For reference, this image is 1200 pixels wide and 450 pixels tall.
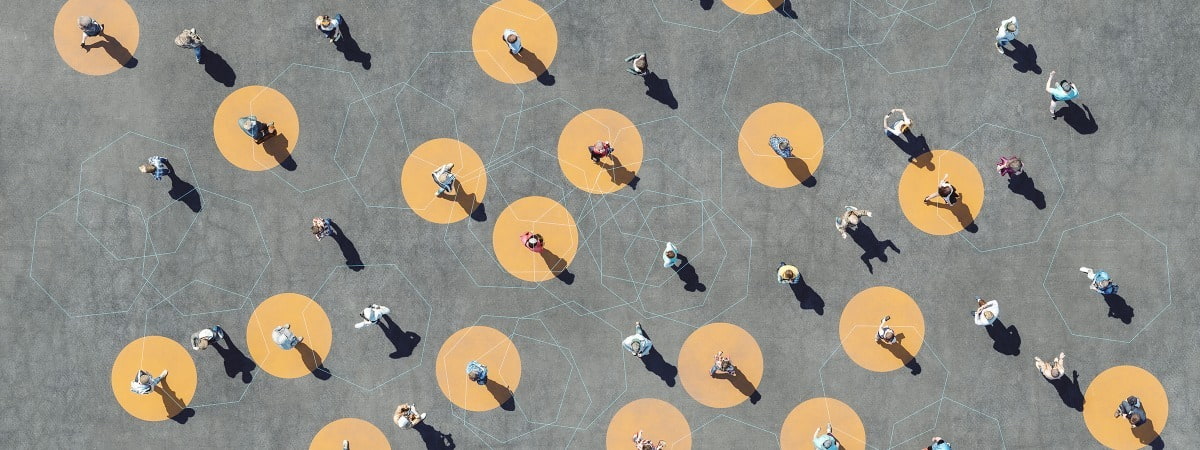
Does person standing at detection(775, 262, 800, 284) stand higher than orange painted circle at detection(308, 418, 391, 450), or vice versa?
person standing at detection(775, 262, 800, 284)

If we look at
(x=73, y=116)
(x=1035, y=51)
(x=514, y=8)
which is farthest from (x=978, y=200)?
(x=73, y=116)

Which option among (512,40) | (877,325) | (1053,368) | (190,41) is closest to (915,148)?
(877,325)

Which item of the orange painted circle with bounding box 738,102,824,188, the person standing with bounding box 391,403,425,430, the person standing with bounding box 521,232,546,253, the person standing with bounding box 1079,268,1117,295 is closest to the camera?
the person standing with bounding box 1079,268,1117,295

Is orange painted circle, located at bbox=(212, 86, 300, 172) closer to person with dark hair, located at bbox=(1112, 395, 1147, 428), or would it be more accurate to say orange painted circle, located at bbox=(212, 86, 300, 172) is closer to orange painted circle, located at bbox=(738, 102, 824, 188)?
orange painted circle, located at bbox=(738, 102, 824, 188)

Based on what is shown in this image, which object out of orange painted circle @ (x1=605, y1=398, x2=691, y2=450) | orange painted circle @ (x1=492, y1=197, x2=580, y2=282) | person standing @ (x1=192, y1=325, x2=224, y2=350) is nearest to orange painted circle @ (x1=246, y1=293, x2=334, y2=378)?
person standing @ (x1=192, y1=325, x2=224, y2=350)

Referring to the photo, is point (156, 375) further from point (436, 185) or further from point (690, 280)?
point (690, 280)

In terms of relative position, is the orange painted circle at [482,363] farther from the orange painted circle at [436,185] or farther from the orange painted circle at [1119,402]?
the orange painted circle at [1119,402]
